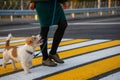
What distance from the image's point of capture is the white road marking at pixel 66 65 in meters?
5.63

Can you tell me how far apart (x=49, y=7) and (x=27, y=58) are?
42.4 inches

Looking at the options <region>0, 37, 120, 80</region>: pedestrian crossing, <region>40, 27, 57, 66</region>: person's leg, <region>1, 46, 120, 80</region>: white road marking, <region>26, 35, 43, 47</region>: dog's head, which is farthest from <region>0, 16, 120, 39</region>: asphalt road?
<region>26, 35, 43, 47</region>: dog's head

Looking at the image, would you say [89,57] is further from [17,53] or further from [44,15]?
[17,53]

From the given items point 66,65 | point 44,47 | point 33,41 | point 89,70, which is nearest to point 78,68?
point 89,70

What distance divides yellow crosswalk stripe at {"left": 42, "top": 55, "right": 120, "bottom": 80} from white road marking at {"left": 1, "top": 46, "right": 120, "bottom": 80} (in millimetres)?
273

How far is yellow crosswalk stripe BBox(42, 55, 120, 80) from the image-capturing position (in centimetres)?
549

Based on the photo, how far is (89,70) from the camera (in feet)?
19.6

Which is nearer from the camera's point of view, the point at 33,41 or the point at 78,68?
the point at 33,41

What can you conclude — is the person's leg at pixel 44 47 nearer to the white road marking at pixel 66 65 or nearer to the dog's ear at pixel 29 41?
the white road marking at pixel 66 65

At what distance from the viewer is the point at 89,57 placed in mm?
7352

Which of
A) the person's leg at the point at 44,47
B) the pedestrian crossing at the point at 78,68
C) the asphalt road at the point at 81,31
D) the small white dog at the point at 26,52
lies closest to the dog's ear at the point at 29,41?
the small white dog at the point at 26,52

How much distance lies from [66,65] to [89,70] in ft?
2.20

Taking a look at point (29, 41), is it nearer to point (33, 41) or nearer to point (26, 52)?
point (33, 41)

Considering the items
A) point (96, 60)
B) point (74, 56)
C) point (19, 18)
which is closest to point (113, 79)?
point (96, 60)
